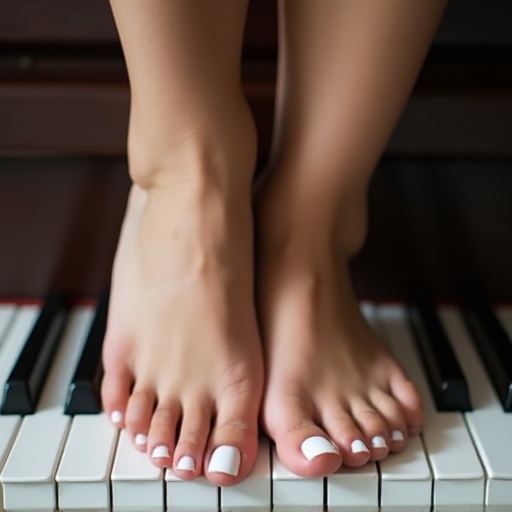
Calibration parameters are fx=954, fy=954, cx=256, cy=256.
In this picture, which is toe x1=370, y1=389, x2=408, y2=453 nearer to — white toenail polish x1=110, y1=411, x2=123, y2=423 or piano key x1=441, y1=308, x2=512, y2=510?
piano key x1=441, y1=308, x2=512, y2=510

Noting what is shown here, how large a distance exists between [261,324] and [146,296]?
11 centimetres

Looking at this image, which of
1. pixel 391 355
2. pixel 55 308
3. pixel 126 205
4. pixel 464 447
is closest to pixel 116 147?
pixel 126 205

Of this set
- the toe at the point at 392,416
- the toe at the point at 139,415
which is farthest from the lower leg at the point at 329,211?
the toe at the point at 139,415

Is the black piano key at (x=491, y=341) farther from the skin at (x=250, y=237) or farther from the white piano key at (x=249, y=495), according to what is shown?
the white piano key at (x=249, y=495)

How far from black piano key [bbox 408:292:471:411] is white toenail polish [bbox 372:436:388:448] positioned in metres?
0.09

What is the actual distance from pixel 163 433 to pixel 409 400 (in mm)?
214

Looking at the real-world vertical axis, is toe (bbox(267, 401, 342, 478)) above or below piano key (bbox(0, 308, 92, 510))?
above

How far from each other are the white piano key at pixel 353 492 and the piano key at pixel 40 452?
0.71 feet

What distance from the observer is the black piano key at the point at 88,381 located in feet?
2.72

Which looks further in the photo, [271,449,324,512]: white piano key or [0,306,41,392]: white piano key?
[0,306,41,392]: white piano key

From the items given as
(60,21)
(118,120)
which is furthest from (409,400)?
(60,21)

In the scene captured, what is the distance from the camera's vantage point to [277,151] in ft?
2.99

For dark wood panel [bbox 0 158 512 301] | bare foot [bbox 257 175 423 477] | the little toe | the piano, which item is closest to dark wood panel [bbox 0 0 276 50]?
the piano

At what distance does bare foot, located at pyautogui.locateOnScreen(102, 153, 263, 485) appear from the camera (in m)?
0.80
